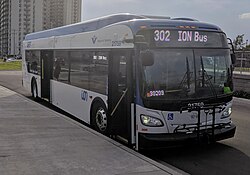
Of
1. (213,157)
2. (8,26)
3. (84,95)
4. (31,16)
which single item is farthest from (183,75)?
(8,26)

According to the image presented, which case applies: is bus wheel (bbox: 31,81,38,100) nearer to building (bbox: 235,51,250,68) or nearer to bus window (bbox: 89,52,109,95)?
bus window (bbox: 89,52,109,95)

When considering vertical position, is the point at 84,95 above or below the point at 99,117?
above

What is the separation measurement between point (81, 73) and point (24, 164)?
15.1ft

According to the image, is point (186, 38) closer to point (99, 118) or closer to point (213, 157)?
point (213, 157)

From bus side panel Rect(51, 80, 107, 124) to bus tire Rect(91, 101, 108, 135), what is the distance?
0.22 meters

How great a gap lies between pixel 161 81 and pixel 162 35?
90 centimetres

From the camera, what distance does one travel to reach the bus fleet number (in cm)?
695

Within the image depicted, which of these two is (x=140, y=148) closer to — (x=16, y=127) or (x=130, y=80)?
(x=130, y=80)

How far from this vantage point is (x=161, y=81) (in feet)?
22.7

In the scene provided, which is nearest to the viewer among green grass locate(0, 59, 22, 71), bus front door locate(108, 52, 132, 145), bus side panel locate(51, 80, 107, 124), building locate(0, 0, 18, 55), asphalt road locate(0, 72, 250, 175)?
asphalt road locate(0, 72, 250, 175)

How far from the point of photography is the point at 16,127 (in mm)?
8906

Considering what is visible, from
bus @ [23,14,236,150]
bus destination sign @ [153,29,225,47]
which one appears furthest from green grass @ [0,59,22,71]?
bus destination sign @ [153,29,225,47]

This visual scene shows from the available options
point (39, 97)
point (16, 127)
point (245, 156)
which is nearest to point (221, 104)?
point (245, 156)

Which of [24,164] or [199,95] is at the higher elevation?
[199,95]
